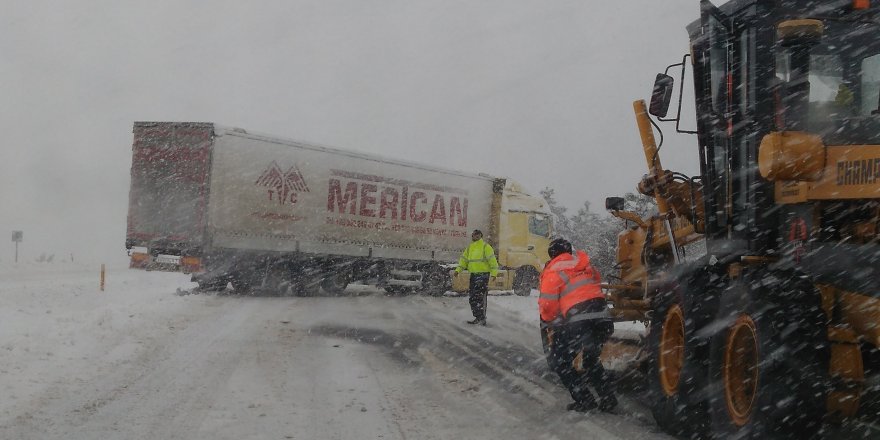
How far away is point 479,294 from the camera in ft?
44.0

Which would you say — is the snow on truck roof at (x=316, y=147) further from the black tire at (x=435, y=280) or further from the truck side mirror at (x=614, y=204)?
the truck side mirror at (x=614, y=204)

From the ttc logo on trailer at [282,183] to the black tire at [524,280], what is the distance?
729 cm

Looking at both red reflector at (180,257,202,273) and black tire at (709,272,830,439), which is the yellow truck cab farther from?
black tire at (709,272,830,439)

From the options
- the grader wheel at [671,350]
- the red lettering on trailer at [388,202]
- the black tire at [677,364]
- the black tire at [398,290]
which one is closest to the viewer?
the black tire at [677,364]

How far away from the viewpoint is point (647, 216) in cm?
813

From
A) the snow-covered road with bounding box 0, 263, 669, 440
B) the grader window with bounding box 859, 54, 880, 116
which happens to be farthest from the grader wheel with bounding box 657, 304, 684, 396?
the grader window with bounding box 859, 54, 880, 116

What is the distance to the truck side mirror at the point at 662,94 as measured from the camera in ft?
20.0

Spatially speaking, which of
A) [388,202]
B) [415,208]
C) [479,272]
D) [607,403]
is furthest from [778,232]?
[415,208]

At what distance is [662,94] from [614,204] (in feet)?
7.54

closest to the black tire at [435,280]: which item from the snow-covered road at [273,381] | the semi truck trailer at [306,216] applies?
the semi truck trailer at [306,216]

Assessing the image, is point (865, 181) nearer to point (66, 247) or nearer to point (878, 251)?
point (878, 251)

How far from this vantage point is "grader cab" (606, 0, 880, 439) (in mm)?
4012

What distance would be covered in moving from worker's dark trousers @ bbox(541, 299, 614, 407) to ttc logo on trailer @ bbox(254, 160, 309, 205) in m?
12.9

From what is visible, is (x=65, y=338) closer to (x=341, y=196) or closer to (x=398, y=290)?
(x=341, y=196)
